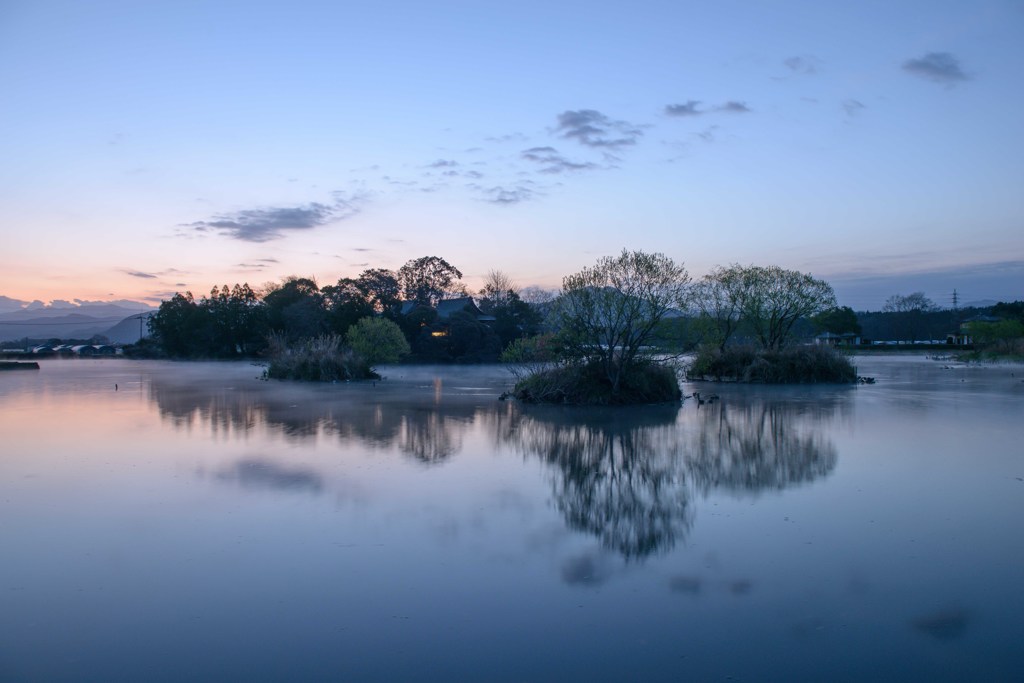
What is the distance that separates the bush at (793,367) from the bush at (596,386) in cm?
921

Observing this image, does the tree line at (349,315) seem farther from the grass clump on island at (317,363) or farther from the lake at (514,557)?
the lake at (514,557)

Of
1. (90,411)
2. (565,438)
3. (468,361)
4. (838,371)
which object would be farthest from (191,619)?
(468,361)

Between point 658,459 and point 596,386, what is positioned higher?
point 596,386

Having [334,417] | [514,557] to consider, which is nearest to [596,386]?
[334,417]

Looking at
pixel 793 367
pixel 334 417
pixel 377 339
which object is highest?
pixel 377 339

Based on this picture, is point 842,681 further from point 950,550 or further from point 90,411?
point 90,411

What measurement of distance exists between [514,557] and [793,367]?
24176 mm

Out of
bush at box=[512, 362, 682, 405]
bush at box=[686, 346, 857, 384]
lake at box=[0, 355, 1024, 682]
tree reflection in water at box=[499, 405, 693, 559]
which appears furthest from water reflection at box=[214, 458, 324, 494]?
bush at box=[686, 346, 857, 384]

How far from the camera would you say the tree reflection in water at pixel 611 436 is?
7.45m

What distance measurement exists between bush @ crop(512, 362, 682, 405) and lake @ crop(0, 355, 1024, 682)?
6.01m

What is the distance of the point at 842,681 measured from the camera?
3.72 metres

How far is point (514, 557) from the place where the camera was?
576cm

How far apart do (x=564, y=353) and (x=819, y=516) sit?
41.3 feet

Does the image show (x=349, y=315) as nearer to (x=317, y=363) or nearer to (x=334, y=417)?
(x=317, y=363)
